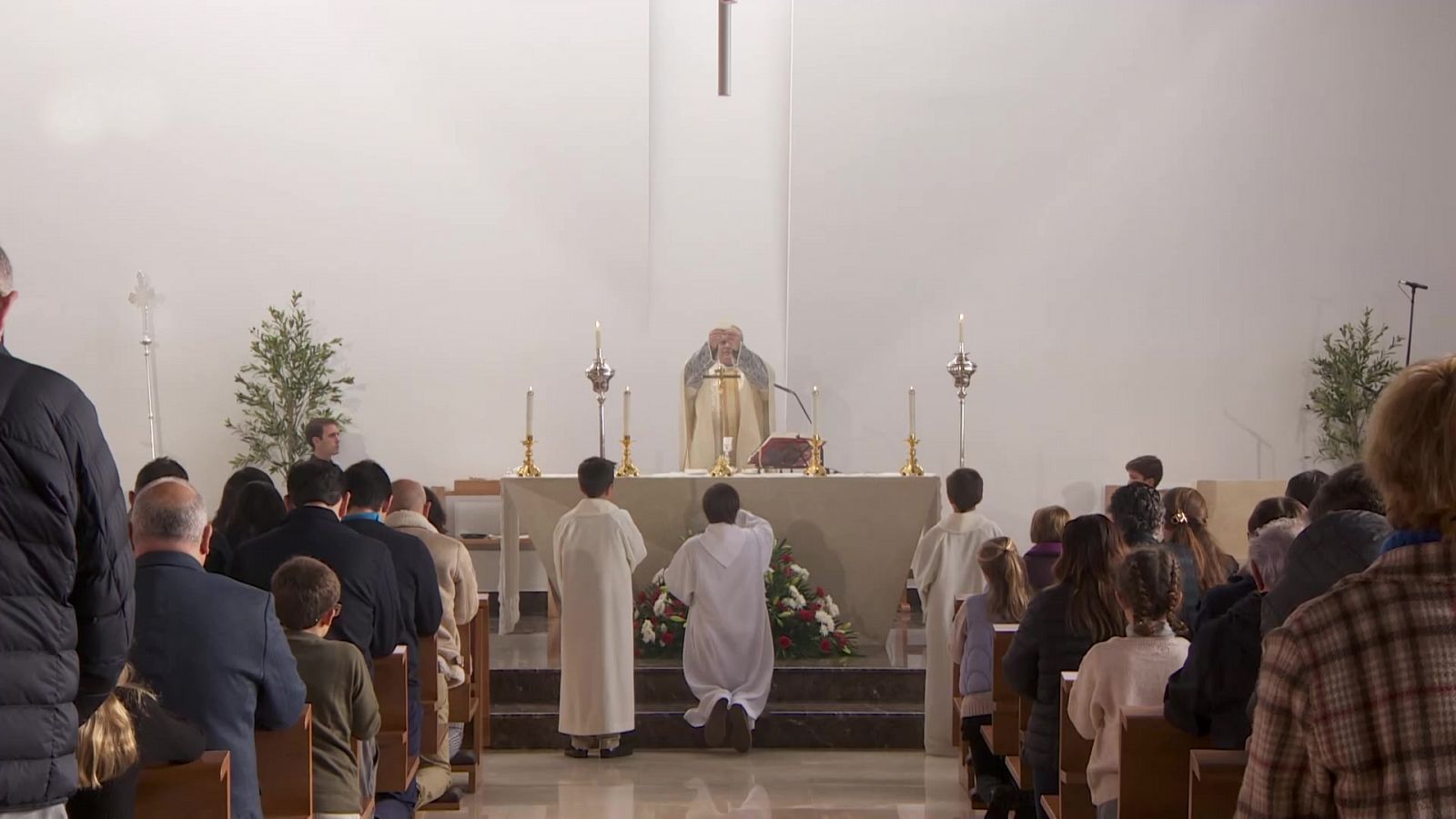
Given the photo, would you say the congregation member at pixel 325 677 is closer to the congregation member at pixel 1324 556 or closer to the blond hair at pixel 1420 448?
the congregation member at pixel 1324 556

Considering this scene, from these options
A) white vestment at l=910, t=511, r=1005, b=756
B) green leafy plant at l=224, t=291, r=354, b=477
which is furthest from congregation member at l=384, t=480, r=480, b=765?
green leafy plant at l=224, t=291, r=354, b=477

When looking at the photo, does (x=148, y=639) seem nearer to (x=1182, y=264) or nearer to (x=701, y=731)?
(x=701, y=731)

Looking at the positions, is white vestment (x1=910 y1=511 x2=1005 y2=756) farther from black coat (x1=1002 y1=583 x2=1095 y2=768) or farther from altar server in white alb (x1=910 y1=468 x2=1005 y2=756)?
black coat (x1=1002 y1=583 x2=1095 y2=768)

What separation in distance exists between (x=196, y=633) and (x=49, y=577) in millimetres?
1127

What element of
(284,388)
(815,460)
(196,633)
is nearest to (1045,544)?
(815,460)

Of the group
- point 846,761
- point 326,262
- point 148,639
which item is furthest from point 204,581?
point 326,262

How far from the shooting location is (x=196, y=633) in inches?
141

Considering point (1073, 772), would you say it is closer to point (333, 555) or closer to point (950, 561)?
point (333, 555)

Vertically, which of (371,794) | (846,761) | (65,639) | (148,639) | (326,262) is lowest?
(846,761)

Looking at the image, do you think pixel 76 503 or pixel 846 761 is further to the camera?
pixel 846 761

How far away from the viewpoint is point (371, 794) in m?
4.67

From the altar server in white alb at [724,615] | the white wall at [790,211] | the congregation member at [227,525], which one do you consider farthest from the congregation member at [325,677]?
the white wall at [790,211]

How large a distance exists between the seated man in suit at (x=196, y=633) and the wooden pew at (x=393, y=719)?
135 centimetres

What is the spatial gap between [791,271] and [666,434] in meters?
1.67
